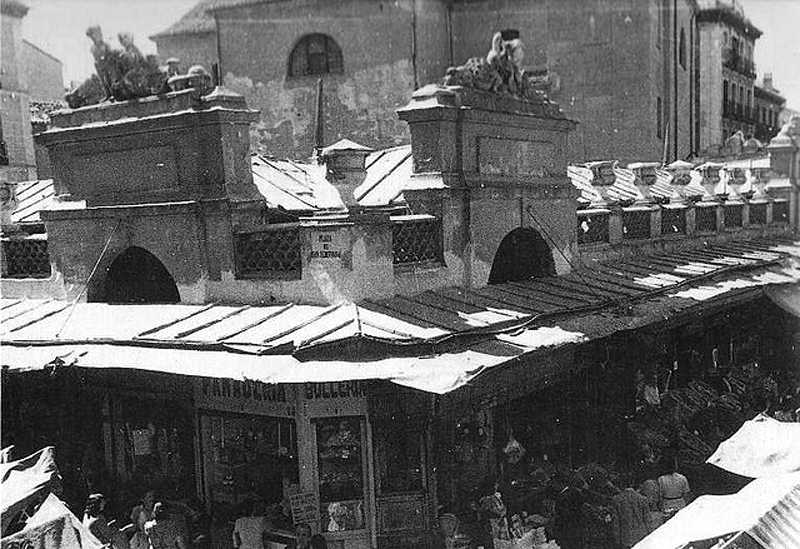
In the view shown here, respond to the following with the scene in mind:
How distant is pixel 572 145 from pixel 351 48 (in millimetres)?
8149

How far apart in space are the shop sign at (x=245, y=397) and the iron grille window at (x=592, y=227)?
7.27 metres

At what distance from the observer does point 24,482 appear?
9.64 metres

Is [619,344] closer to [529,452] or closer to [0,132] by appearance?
[529,452]

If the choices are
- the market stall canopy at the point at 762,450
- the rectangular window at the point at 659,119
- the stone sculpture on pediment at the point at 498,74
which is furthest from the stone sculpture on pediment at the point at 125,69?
the rectangular window at the point at 659,119

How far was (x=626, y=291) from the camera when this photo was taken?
45.3ft

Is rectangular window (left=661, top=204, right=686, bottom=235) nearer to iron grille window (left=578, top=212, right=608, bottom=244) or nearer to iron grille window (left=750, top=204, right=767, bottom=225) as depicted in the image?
iron grille window (left=578, top=212, right=608, bottom=244)

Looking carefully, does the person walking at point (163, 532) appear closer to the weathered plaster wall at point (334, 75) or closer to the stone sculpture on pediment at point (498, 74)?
the stone sculpture on pediment at point (498, 74)

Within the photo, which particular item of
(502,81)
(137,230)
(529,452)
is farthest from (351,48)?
(529,452)

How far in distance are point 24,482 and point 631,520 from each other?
7.90 m

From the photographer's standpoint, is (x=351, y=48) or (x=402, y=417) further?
(x=351, y=48)

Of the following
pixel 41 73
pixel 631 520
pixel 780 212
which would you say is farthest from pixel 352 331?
pixel 41 73

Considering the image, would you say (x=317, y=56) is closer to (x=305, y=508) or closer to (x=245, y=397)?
(x=245, y=397)

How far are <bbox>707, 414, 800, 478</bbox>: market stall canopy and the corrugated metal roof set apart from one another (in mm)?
12056

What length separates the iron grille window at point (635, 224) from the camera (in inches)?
682
